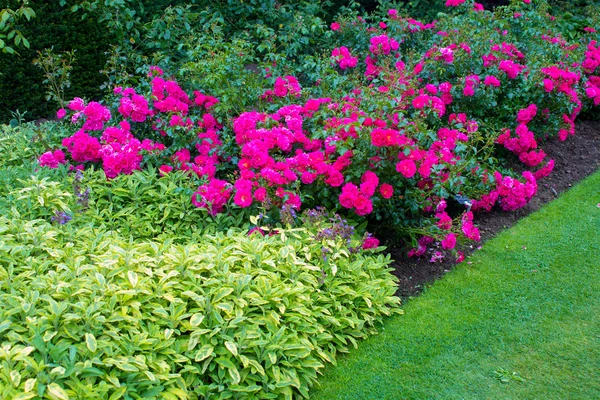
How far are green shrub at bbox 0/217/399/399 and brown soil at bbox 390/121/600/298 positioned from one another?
42 cm

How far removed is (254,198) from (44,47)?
12.1 feet

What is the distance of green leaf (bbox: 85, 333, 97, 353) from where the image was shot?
8.89 feet

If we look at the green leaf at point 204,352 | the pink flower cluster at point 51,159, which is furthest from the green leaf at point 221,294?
the pink flower cluster at point 51,159

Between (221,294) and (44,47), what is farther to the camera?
(44,47)

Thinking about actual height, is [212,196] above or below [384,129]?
below

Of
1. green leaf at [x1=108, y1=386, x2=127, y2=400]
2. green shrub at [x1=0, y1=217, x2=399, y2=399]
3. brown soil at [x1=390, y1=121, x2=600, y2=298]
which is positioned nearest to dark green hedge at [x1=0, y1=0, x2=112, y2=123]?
green shrub at [x1=0, y1=217, x2=399, y2=399]

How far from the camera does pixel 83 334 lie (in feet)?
9.29

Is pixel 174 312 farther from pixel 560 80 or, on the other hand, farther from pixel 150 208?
pixel 560 80

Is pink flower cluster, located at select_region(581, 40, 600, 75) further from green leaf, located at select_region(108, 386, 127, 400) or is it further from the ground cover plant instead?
green leaf, located at select_region(108, 386, 127, 400)

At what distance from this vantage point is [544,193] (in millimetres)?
5367

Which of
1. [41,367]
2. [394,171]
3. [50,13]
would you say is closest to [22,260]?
[41,367]

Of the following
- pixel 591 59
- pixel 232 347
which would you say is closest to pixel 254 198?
pixel 232 347

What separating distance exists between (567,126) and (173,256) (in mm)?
3859

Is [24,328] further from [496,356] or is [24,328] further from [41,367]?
[496,356]
